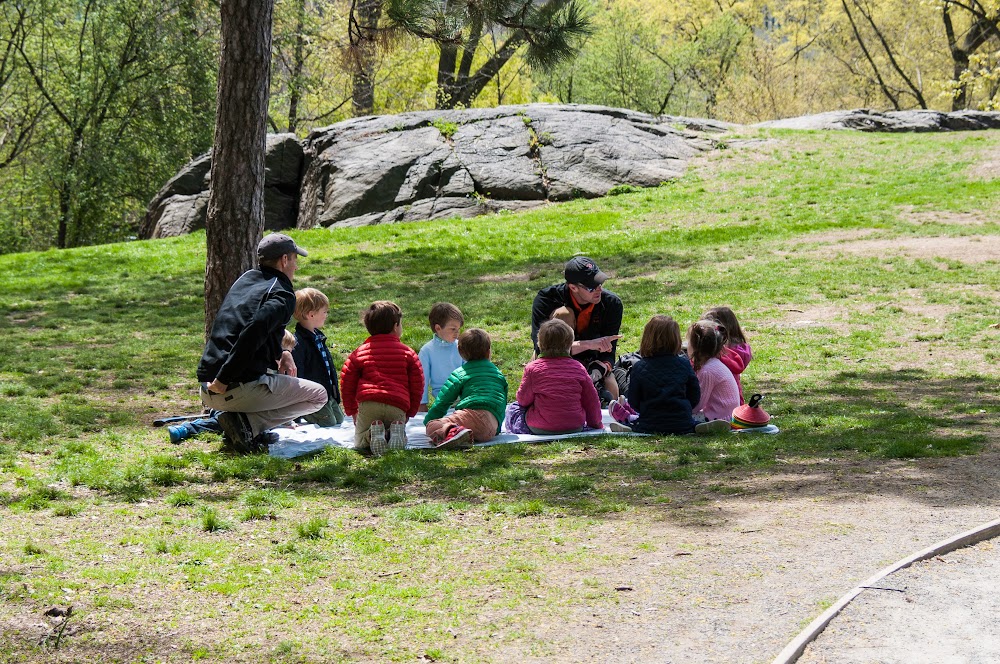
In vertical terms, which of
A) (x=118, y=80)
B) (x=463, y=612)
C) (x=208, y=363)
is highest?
(x=118, y=80)

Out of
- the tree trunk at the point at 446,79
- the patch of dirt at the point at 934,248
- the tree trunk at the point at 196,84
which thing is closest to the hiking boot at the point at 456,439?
the patch of dirt at the point at 934,248

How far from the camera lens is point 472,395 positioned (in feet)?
24.5

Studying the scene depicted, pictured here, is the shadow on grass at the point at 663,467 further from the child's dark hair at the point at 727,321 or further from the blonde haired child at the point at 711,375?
the child's dark hair at the point at 727,321

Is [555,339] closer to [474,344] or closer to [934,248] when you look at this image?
[474,344]

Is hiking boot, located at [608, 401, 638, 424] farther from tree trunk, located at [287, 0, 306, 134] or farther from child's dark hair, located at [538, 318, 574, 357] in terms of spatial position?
tree trunk, located at [287, 0, 306, 134]

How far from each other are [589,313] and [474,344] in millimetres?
1586

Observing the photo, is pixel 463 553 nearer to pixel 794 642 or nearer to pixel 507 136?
pixel 794 642

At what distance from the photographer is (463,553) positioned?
5.12 metres

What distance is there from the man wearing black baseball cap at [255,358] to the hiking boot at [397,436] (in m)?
0.63

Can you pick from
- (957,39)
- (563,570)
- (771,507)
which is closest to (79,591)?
(563,570)

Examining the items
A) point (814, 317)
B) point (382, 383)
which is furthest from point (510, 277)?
point (382, 383)

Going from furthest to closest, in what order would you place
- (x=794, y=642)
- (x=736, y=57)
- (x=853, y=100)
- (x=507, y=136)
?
(x=853, y=100), (x=736, y=57), (x=507, y=136), (x=794, y=642)

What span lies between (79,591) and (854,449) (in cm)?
483

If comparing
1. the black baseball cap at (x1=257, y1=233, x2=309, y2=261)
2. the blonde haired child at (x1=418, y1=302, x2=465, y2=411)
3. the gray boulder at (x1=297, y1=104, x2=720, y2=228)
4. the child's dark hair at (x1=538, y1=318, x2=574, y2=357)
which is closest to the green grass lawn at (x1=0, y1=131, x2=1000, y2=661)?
the child's dark hair at (x1=538, y1=318, x2=574, y2=357)
